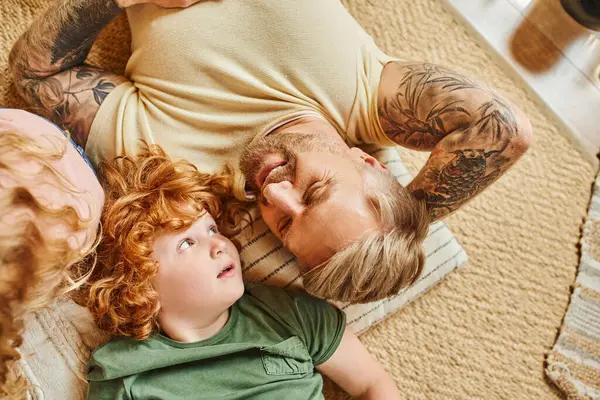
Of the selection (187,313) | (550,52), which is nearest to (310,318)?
(187,313)

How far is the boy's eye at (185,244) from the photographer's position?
99 centimetres

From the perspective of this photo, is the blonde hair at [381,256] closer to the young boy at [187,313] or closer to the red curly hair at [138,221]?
the young boy at [187,313]

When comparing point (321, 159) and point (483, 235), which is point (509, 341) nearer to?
point (483, 235)

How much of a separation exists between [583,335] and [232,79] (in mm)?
1218

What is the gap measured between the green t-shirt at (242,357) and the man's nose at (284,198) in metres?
0.25

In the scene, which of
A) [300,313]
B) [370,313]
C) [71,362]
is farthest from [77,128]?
[370,313]

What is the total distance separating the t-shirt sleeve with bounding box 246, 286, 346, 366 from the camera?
1.08 meters

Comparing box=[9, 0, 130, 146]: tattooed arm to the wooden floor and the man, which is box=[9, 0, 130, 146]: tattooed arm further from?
the wooden floor

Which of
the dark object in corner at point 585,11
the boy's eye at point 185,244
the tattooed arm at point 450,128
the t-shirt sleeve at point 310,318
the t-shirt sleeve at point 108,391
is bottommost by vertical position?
the t-shirt sleeve at point 108,391

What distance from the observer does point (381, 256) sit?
0.97 meters

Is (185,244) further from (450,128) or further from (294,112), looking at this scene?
(450,128)

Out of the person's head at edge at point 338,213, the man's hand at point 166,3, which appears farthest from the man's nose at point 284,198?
the man's hand at point 166,3

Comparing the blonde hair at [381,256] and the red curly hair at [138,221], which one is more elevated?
the blonde hair at [381,256]

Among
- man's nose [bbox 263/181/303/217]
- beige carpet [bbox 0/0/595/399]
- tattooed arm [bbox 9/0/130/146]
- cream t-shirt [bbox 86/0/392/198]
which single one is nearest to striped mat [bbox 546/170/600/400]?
beige carpet [bbox 0/0/595/399]
